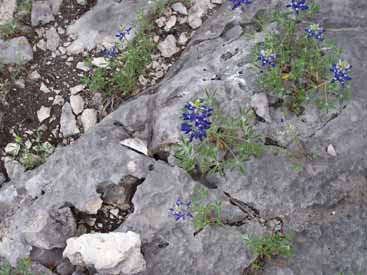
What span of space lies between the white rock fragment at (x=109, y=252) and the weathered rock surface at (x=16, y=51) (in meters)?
2.58

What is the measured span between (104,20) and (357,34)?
2717 millimetres

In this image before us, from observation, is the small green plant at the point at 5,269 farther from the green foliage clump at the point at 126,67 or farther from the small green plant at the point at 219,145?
the green foliage clump at the point at 126,67

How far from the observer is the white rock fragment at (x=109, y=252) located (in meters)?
4.04

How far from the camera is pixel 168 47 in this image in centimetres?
587

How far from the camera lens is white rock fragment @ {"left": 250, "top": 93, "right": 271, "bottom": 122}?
449 centimetres

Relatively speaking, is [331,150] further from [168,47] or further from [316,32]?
[168,47]

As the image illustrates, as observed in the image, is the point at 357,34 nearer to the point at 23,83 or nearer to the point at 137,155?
the point at 137,155

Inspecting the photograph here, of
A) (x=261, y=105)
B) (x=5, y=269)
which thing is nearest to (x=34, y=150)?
(x=5, y=269)

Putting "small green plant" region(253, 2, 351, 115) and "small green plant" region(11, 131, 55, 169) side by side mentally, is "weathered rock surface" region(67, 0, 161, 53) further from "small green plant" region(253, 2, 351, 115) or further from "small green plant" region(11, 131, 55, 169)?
"small green plant" region(253, 2, 351, 115)

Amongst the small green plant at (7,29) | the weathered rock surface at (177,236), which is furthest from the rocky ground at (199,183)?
the small green plant at (7,29)

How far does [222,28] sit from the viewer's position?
17.7 feet

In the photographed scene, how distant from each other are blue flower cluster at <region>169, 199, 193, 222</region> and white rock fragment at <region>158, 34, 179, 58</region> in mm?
2103

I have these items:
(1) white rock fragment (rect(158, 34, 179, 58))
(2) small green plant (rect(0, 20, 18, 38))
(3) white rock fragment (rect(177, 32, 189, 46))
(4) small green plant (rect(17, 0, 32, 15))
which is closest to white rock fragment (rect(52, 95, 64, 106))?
(2) small green plant (rect(0, 20, 18, 38))

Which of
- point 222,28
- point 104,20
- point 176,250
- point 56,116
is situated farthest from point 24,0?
point 176,250
